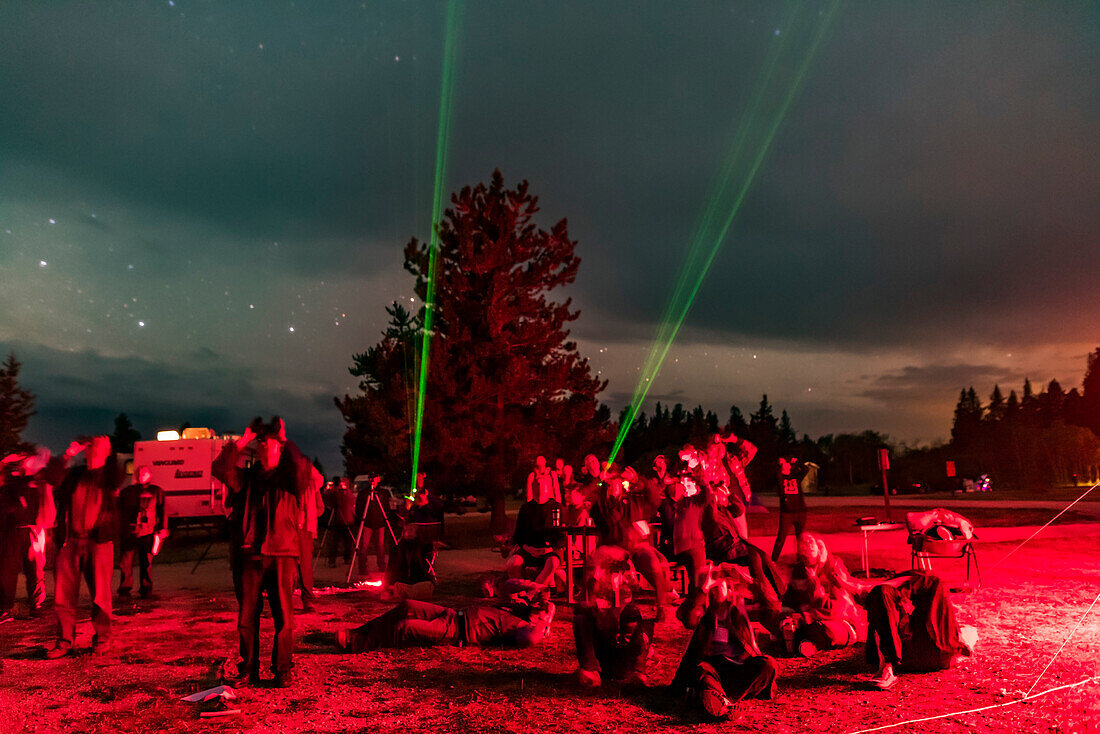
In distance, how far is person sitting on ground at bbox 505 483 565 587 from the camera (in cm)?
1021

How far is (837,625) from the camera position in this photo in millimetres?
7371

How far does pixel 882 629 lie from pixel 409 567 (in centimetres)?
714

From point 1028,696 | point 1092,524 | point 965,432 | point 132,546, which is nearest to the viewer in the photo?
point 1028,696

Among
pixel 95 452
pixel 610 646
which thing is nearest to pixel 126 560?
pixel 95 452

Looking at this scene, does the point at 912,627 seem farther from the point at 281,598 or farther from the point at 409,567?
the point at 409,567

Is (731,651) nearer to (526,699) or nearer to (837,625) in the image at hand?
(526,699)

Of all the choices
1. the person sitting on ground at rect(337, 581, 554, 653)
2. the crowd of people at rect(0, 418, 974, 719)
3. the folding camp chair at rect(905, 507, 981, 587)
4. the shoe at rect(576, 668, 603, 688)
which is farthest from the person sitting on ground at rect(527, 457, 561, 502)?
the folding camp chair at rect(905, 507, 981, 587)

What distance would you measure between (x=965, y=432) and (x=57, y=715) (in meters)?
141

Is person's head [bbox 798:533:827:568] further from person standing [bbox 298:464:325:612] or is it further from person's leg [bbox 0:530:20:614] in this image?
person's leg [bbox 0:530:20:614]

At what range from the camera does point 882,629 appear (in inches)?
250

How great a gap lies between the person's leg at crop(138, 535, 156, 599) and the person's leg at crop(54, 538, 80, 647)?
4.20m

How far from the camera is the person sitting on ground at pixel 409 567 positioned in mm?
11273

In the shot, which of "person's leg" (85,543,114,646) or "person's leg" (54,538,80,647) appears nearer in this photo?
"person's leg" (54,538,80,647)

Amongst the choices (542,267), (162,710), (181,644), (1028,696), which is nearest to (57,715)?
(162,710)
